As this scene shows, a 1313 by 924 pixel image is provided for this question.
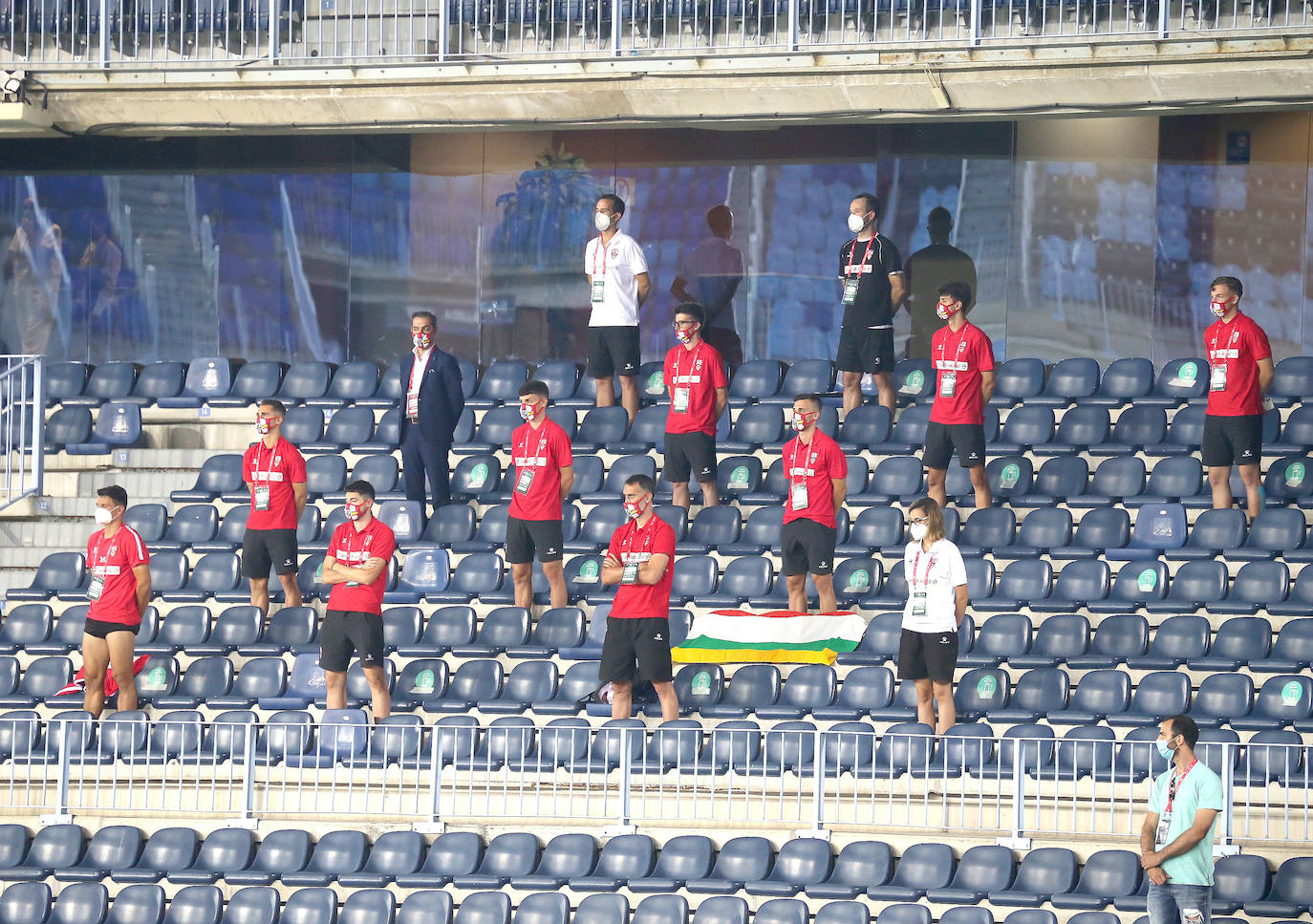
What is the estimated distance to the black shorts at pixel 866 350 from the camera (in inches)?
580

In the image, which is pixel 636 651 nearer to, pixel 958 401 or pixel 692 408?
pixel 692 408

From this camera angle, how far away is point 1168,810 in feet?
32.8

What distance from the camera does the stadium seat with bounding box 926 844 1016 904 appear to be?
10508 mm

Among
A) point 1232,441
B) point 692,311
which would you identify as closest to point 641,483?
point 692,311

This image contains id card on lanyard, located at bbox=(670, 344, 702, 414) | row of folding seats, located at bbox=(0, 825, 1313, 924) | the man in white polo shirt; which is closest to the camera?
row of folding seats, located at bbox=(0, 825, 1313, 924)

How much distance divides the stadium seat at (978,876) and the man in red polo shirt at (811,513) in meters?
2.51

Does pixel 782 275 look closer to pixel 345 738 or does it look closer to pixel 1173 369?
pixel 1173 369

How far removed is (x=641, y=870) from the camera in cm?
1109

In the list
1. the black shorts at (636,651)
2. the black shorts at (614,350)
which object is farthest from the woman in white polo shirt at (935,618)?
the black shorts at (614,350)

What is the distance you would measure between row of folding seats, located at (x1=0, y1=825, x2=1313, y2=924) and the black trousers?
348 cm

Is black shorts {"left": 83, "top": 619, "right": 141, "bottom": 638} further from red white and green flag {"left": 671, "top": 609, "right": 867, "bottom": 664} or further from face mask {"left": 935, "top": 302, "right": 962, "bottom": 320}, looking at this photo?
face mask {"left": 935, "top": 302, "right": 962, "bottom": 320}

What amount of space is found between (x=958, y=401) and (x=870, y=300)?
154 cm

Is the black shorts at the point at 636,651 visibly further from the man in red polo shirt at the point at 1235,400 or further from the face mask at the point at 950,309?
the man in red polo shirt at the point at 1235,400

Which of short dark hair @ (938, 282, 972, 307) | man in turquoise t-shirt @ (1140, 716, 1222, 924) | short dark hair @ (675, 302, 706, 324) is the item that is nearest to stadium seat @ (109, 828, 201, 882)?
short dark hair @ (675, 302, 706, 324)
